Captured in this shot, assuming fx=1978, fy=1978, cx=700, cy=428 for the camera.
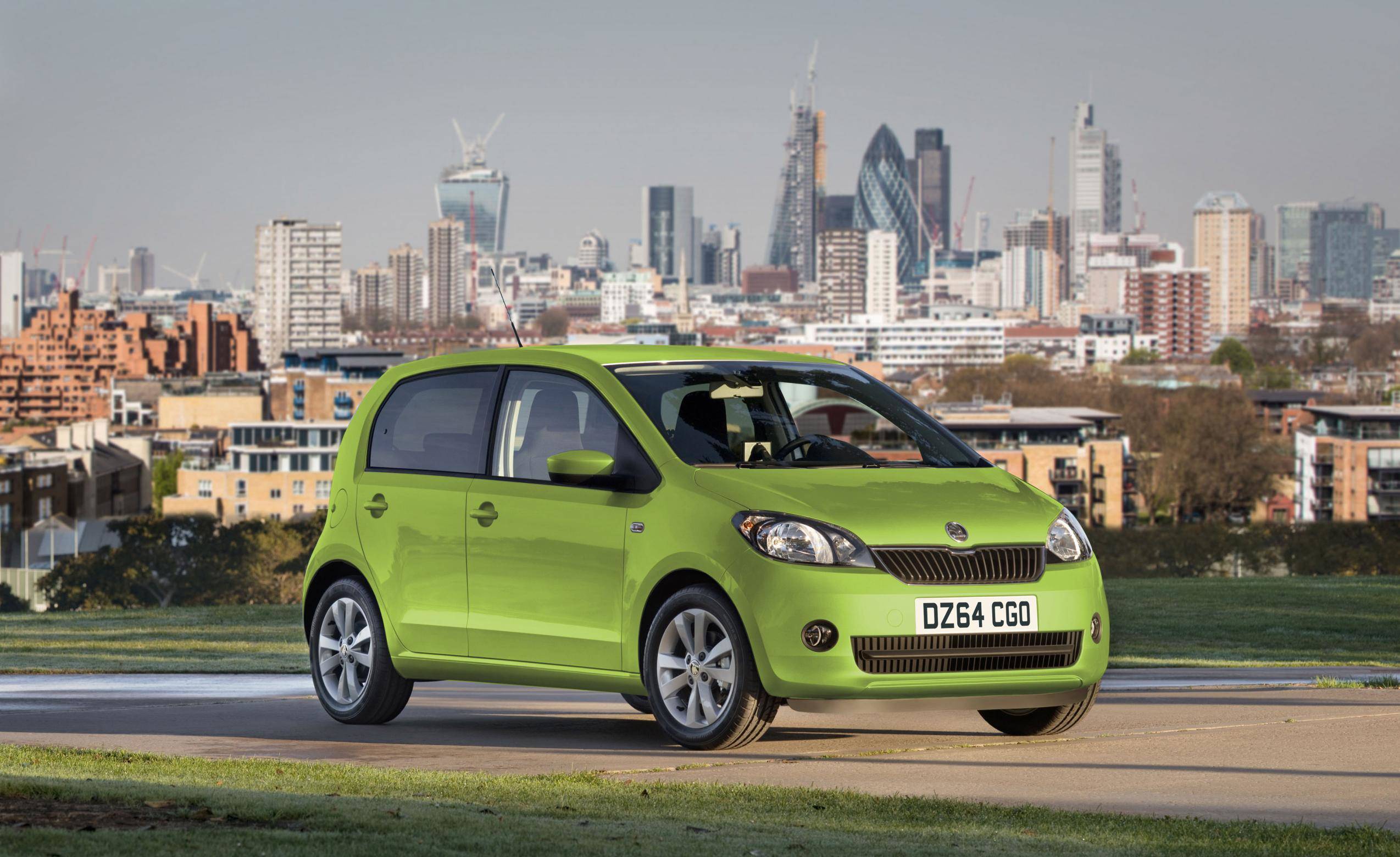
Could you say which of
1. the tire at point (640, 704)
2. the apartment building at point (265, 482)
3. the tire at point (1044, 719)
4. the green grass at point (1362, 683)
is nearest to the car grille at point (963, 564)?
the tire at point (1044, 719)

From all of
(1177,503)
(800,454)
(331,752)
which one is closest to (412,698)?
(331,752)

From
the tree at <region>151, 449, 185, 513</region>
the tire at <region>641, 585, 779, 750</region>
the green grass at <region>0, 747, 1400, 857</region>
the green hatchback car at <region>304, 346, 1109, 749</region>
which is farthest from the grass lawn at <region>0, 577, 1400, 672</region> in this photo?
the tree at <region>151, 449, 185, 513</region>

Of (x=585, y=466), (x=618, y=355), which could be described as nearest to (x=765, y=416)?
(x=618, y=355)

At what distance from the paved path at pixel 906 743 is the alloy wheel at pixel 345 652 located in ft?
0.62

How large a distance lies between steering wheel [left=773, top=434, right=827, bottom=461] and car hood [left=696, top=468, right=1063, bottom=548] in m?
0.28

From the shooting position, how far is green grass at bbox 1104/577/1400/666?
14.7m

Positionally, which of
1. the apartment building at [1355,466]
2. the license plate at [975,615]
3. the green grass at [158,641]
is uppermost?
the license plate at [975,615]

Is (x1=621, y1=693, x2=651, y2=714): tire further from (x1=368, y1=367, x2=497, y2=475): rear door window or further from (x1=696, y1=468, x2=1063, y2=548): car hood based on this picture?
(x1=696, y1=468, x2=1063, y2=548): car hood

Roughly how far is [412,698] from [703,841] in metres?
5.35

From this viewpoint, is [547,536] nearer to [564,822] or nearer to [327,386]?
[564,822]

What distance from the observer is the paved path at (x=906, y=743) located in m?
7.06

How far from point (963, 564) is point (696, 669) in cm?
116

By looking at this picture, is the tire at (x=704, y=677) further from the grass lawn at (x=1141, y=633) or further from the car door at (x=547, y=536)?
the grass lawn at (x=1141, y=633)

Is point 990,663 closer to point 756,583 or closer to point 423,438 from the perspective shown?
point 756,583
